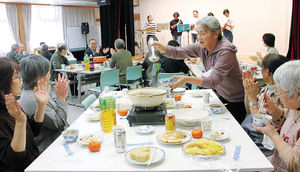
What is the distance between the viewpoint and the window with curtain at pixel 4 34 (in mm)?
9914

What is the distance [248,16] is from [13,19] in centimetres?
950

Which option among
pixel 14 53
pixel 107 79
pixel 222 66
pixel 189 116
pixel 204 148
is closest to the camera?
pixel 204 148

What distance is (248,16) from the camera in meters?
10.0

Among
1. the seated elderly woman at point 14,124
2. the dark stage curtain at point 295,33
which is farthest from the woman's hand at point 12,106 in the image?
the dark stage curtain at point 295,33

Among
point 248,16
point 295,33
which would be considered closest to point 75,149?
point 295,33

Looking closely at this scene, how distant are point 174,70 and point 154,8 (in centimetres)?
829

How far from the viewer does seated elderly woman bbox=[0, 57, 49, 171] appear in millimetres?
1346

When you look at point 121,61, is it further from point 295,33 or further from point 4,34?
point 4,34

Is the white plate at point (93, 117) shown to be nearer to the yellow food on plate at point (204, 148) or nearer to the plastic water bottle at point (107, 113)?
the plastic water bottle at point (107, 113)

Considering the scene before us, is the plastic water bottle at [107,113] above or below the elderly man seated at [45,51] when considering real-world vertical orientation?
below

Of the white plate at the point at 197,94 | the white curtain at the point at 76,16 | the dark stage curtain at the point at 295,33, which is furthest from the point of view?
the white curtain at the point at 76,16

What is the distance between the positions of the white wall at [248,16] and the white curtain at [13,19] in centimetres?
608

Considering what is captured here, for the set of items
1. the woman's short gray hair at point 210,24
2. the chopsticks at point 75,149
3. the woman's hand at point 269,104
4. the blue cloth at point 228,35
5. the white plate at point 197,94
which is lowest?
the chopsticks at point 75,149

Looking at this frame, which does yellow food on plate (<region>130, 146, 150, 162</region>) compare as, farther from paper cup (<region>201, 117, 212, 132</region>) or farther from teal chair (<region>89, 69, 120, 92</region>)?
teal chair (<region>89, 69, 120, 92</region>)
